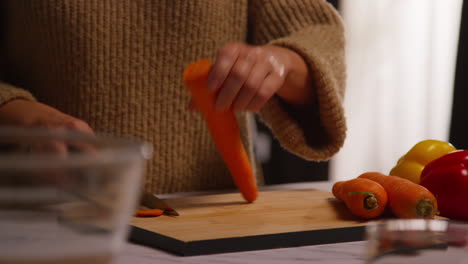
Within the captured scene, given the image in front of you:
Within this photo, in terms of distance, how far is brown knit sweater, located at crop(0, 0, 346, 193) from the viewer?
1.27 meters

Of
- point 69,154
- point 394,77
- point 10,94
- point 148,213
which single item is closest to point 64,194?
point 69,154

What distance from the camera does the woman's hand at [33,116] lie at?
34.9 inches

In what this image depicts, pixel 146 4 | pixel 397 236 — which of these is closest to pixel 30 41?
pixel 146 4

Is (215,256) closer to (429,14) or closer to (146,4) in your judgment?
(146,4)

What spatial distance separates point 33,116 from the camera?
99 centimetres

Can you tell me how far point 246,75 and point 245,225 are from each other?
0.92 ft

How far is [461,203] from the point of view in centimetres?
91

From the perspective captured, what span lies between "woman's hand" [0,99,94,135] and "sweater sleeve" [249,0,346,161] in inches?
18.0

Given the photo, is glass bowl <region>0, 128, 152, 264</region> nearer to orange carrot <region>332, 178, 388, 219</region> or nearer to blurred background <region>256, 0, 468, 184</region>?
orange carrot <region>332, 178, 388, 219</region>

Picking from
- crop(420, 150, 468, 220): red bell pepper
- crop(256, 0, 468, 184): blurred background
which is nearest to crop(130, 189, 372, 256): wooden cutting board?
crop(420, 150, 468, 220): red bell pepper

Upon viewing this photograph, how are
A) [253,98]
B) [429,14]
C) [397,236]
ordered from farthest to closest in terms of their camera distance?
[429,14], [253,98], [397,236]

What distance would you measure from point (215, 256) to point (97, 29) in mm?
751

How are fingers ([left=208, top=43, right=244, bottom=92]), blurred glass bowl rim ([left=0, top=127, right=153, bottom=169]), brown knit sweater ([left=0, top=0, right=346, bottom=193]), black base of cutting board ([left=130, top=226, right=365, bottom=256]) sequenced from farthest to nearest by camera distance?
brown knit sweater ([left=0, top=0, right=346, bottom=193]) → fingers ([left=208, top=43, right=244, bottom=92]) → black base of cutting board ([left=130, top=226, right=365, bottom=256]) → blurred glass bowl rim ([left=0, top=127, right=153, bottom=169])

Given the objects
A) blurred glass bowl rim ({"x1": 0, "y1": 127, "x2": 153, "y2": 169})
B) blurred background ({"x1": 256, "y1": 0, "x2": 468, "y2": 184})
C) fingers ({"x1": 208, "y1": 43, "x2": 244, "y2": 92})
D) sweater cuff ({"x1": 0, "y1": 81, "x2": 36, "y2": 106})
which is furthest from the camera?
blurred background ({"x1": 256, "y1": 0, "x2": 468, "y2": 184})
